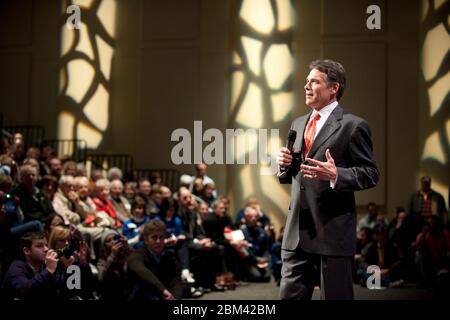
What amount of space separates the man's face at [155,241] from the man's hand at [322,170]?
8.75ft

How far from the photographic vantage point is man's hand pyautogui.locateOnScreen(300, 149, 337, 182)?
2494 millimetres

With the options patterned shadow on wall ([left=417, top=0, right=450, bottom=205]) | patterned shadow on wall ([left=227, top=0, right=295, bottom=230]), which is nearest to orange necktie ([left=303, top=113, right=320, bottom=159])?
patterned shadow on wall ([left=417, top=0, right=450, bottom=205])

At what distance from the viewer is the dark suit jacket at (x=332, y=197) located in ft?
8.45

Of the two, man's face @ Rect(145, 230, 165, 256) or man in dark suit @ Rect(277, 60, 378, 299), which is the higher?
man in dark suit @ Rect(277, 60, 378, 299)

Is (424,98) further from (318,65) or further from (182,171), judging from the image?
(318,65)

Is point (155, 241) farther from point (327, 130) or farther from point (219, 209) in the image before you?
point (327, 130)

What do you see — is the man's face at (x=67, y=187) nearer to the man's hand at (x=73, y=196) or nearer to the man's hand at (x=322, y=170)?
the man's hand at (x=73, y=196)

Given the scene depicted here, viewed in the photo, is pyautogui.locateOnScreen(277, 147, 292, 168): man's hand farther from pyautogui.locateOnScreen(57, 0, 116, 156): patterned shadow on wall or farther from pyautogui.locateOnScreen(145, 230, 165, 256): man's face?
pyautogui.locateOnScreen(57, 0, 116, 156): patterned shadow on wall

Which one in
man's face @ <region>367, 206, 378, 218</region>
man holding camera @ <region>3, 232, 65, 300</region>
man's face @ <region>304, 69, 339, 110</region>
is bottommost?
man holding camera @ <region>3, 232, 65, 300</region>

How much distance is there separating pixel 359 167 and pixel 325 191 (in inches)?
6.0

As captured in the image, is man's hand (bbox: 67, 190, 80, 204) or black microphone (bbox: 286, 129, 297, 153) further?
man's hand (bbox: 67, 190, 80, 204)

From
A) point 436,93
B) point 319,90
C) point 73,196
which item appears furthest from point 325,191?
point 436,93

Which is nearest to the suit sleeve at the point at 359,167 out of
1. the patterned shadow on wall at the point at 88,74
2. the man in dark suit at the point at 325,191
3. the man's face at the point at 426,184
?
the man in dark suit at the point at 325,191

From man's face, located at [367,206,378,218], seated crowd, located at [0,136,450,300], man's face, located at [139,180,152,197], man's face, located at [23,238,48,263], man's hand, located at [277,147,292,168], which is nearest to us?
man's hand, located at [277,147,292,168]
